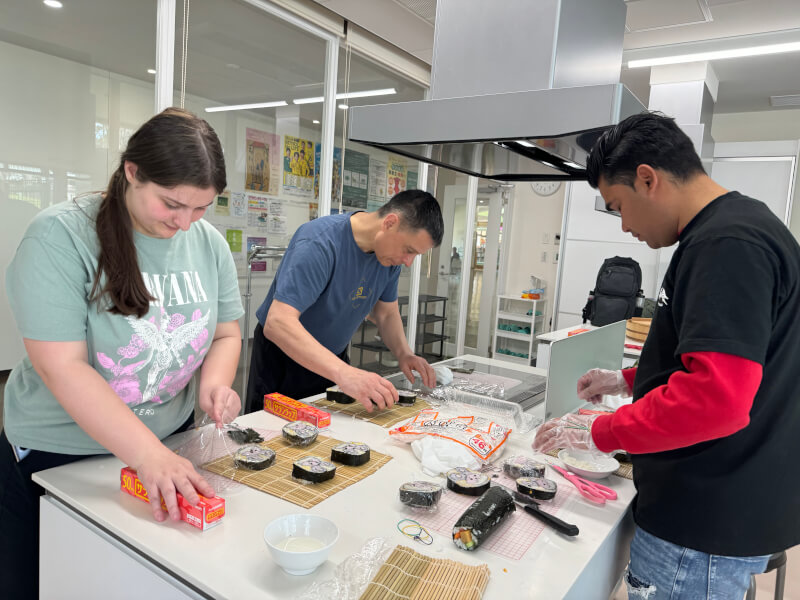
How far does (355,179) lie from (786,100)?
3827 millimetres

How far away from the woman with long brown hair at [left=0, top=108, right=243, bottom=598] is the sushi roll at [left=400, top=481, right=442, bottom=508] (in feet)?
1.20

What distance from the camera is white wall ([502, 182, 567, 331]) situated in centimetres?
581

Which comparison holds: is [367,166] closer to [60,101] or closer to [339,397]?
[60,101]

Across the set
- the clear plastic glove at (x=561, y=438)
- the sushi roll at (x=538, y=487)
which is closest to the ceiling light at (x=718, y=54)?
the clear plastic glove at (x=561, y=438)

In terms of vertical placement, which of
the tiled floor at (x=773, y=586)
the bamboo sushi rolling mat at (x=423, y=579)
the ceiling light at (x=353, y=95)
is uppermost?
the ceiling light at (x=353, y=95)

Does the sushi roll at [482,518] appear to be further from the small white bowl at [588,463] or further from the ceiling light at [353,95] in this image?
the ceiling light at [353,95]

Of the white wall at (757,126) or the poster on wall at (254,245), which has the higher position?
the white wall at (757,126)

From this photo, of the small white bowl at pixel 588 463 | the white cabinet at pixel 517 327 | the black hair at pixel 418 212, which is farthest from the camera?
the white cabinet at pixel 517 327

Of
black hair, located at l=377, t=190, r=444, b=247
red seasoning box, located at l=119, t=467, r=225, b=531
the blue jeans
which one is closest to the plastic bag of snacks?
the blue jeans

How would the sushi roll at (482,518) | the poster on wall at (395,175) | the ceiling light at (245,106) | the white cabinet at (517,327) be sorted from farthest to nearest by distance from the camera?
the white cabinet at (517,327) → the poster on wall at (395,175) → the ceiling light at (245,106) → the sushi roll at (482,518)

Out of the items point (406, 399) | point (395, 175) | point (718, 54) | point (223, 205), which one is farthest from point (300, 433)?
point (718, 54)

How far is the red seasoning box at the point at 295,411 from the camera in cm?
141

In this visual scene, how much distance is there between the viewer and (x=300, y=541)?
87 cm

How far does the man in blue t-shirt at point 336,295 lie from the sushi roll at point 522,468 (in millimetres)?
423
